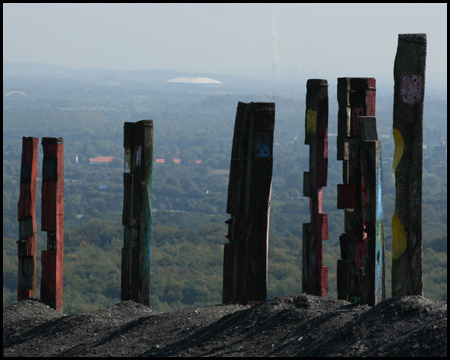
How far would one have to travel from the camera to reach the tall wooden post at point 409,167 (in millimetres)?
9859

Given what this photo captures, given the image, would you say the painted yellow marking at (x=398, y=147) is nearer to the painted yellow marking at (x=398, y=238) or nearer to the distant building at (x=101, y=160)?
the painted yellow marking at (x=398, y=238)

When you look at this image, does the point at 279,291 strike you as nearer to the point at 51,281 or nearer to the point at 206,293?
the point at 206,293

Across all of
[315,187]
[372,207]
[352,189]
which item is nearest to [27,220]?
[315,187]

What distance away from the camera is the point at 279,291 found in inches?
2544

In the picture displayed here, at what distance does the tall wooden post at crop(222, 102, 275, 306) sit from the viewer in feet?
36.5

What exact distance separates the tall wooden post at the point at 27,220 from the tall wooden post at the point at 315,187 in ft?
13.4

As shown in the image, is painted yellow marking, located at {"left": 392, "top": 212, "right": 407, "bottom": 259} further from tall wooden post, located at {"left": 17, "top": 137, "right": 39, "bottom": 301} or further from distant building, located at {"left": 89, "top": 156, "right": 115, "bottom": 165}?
distant building, located at {"left": 89, "top": 156, "right": 115, "bottom": 165}

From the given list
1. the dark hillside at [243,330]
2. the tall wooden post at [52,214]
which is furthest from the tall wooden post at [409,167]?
the tall wooden post at [52,214]

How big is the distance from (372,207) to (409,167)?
2.20 ft

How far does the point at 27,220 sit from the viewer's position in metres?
12.8

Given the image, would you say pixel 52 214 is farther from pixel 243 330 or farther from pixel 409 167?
pixel 409 167

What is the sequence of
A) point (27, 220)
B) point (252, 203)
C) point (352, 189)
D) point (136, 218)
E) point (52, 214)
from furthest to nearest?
1. point (27, 220)
2. point (52, 214)
3. point (136, 218)
4. point (252, 203)
5. point (352, 189)

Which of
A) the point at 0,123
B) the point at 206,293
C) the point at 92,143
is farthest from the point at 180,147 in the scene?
the point at 0,123

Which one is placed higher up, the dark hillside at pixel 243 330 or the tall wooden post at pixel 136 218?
the tall wooden post at pixel 136 218
